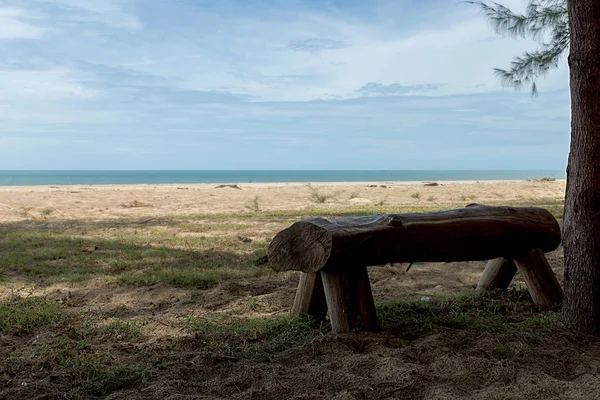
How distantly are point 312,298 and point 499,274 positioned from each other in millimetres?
1714

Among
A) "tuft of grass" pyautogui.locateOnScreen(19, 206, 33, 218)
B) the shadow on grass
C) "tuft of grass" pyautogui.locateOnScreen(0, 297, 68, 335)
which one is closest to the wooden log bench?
"tuft of grass" pyautogui.locateOnScreen(0, 297, 68, 335)

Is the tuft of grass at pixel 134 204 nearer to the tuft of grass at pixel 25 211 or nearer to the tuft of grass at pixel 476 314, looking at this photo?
the tuft of grass at pixel 25 211

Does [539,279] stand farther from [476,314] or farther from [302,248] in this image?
[302,248]

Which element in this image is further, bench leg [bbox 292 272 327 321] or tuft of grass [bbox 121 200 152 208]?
tuft of grass [bbox 121 200 152 208]

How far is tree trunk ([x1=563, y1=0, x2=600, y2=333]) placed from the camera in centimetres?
334

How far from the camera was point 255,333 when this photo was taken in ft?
12.0

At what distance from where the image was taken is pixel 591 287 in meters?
3.43

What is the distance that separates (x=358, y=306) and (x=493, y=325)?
943 millimetres

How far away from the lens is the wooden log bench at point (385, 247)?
3.38 m

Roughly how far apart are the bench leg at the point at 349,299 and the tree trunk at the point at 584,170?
4.24 feet

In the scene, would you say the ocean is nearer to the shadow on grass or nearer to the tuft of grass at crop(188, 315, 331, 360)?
the shadow on grass

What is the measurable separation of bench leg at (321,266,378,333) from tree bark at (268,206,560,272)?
0.37 feet

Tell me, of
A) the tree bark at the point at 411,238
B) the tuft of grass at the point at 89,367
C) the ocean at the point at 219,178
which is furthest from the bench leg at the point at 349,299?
the ocean at the point at 219,178

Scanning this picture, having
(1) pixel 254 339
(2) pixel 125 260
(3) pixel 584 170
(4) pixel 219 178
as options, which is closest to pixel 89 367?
(1) pixel 254 339
